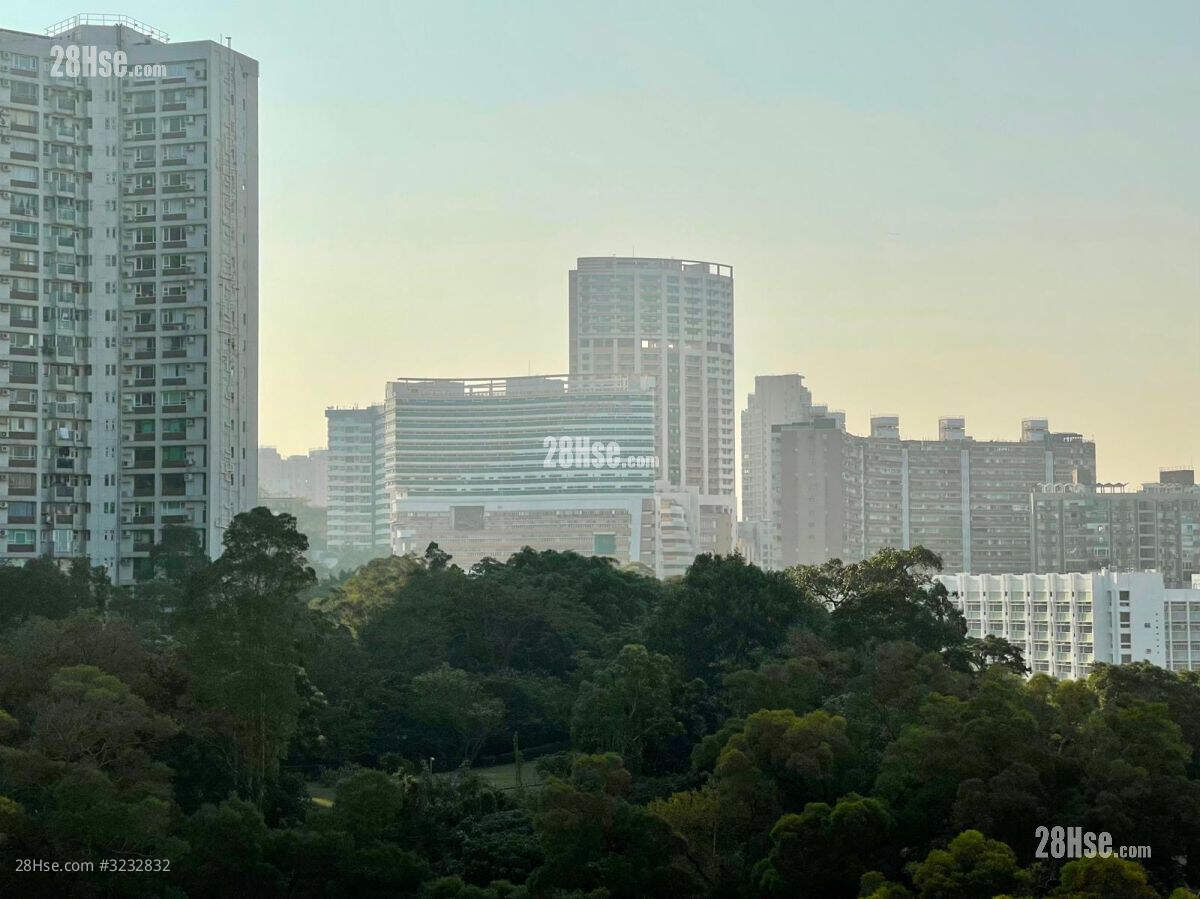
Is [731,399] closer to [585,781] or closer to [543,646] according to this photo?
[543,646]

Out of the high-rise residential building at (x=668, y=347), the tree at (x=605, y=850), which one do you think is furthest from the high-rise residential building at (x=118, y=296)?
the high-rise residential building at (x=668, y=347)

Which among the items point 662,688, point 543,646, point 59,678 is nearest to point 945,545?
point 543,646

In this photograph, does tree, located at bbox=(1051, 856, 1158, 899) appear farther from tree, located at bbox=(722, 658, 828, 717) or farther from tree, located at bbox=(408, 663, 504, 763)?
tree, located at bbox=(408, 663, 504, 763)

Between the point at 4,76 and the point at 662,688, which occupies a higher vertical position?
the point at 4,76

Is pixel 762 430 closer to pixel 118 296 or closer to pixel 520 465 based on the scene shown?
pixel 520 465

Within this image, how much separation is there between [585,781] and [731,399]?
13517 cm

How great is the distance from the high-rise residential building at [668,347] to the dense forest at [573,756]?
112869mm

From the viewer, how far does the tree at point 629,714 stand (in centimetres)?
4128

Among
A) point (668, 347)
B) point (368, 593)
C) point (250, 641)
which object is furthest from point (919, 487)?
point (250, 641)

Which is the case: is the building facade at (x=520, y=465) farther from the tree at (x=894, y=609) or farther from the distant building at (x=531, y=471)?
the tree at (x=894, y=609)

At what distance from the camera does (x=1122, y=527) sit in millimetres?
117375

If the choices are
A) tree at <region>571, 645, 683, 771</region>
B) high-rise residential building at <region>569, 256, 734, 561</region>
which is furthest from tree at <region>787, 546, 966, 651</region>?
high-rise residential building at <region>569, 256, 734, 561</region>

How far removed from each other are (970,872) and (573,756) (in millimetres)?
11994

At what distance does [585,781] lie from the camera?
115 ft
